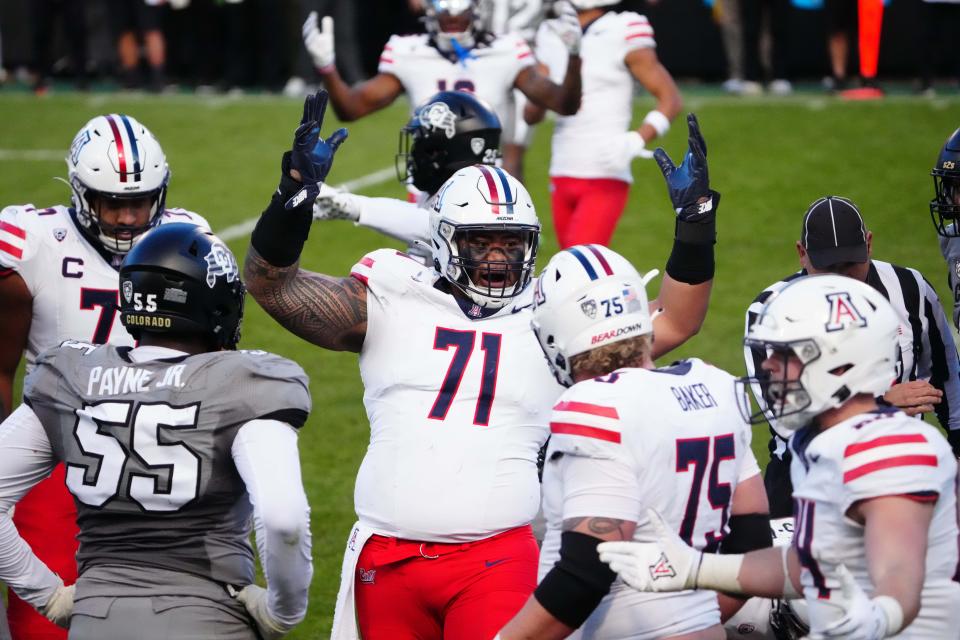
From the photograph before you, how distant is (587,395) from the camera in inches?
130

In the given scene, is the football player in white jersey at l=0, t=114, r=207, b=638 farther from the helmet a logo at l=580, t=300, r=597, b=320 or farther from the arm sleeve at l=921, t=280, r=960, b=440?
the arm sleeve at l=921, t=280, r=960, b=440

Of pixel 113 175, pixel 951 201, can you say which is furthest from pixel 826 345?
pixel 113 175

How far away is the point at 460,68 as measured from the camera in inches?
305

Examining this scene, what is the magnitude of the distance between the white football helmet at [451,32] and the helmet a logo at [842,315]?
15.9 feet

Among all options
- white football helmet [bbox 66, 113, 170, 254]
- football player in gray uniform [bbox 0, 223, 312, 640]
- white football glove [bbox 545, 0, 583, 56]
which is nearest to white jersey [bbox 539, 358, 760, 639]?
football player in gray uniform [bbox 0, 223, 312, 640]

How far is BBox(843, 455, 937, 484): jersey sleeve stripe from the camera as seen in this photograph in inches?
119

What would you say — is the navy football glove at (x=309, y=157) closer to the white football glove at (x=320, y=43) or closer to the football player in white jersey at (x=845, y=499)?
the football player in white jersey at (x=845, y=499)

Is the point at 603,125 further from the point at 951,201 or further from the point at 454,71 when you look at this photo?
the point at 951,201

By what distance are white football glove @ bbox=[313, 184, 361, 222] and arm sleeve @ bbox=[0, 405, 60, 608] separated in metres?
2.06

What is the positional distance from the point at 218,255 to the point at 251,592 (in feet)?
2.95

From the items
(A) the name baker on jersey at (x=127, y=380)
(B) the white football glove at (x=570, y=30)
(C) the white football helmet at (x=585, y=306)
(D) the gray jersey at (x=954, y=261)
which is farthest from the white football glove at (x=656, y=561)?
(B) the white football glove at (x=570, y=30)

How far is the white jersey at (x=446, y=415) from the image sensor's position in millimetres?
A: 4043

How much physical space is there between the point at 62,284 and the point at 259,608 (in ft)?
5.96

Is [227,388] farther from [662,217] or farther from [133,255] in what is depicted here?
[662,217]
